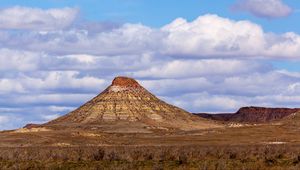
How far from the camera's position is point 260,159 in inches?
2202

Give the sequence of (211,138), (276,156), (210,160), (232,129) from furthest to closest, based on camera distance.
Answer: (232,129) < (211,138) < (276,156) < (210,160)

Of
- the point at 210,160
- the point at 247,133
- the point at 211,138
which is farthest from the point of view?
the point at 247,133

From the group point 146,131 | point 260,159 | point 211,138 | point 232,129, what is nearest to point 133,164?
point 260,159

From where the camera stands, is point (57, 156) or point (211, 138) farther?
point (211, 138)

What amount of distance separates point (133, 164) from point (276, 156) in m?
11.9

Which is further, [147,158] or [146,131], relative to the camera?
[146,131]

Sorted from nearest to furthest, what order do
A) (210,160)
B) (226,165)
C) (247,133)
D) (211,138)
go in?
1. (226,165)
2. (210,160)
3. (211,138)
4. (247,133)

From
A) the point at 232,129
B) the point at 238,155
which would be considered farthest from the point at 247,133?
the point at 238,155

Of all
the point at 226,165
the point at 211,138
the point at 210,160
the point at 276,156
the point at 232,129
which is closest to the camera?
the point at 226,165

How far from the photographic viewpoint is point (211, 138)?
14112 centimetres

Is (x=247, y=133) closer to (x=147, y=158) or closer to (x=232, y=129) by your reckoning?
(x=232, y=129)

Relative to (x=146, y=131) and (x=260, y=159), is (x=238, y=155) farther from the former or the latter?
(x=146, y=131)

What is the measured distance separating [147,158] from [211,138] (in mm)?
84001

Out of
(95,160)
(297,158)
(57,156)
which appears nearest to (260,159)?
(297,158)
